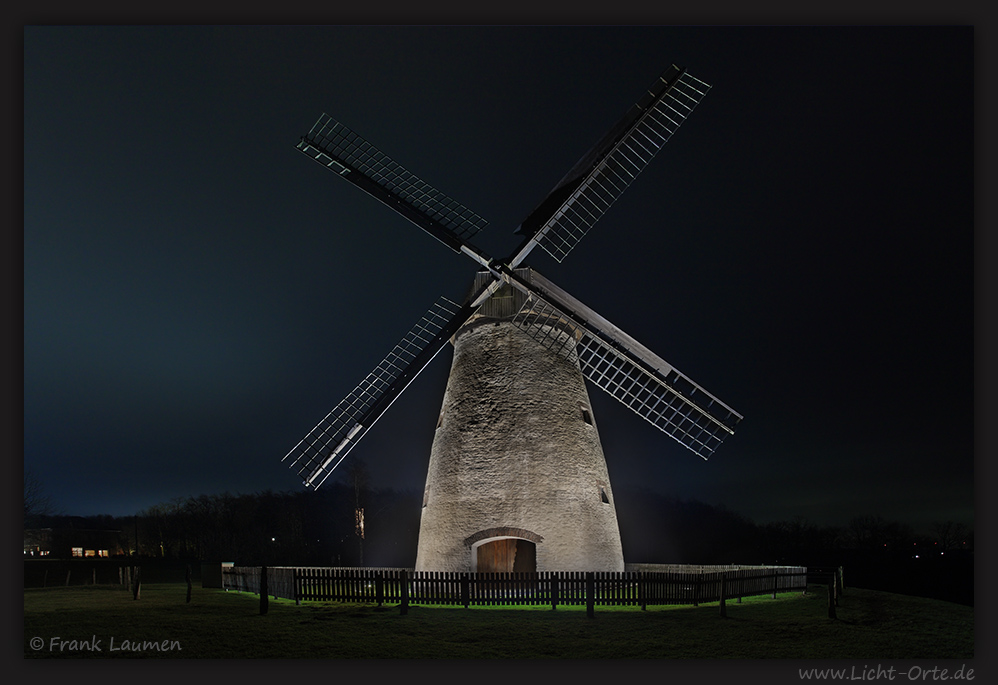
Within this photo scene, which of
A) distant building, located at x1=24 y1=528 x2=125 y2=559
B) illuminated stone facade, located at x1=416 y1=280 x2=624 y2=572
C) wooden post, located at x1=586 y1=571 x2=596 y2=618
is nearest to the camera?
wooden post, located at x1=586 y1=571 x2=596 y2=618

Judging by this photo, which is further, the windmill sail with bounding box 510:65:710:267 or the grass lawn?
the windmill sail with bounding box 510:65:710:267

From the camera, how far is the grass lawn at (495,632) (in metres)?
9.14

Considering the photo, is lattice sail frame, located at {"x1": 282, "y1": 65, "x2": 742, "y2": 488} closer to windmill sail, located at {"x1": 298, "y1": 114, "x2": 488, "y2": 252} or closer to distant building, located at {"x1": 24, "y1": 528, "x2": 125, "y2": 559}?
windmill sail, located at {"x1": 298, "y1": 114, "x2": 488, "y2": 252}

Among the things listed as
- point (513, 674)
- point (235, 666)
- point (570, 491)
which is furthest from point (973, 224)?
point (235, 666)

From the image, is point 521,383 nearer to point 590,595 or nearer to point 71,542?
point 590,595

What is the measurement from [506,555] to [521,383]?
13.6ft

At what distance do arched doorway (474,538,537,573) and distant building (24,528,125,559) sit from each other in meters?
25.5

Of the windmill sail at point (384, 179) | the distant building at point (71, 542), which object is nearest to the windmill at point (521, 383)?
the windmill sail at point (384, 179)

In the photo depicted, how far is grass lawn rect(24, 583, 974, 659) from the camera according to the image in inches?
360

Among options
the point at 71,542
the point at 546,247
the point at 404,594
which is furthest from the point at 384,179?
the point at 71,542

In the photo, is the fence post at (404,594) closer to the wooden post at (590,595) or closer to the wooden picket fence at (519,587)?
the wooden picket fence at (519,587)

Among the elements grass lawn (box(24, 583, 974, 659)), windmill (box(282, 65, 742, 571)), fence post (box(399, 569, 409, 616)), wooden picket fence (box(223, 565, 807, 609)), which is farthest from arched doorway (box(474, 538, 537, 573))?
fence post (box(399, 569, 409, 616))

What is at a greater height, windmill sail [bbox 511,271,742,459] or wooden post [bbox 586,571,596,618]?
windmill sail [bbox 511,271,742,459]

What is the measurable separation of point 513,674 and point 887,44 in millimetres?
10645
